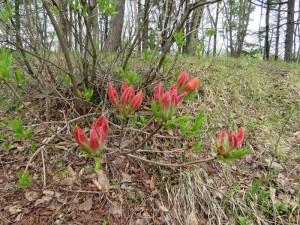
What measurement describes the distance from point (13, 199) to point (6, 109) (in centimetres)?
111

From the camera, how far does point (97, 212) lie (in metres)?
1.82

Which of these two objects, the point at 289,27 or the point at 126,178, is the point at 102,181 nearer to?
the point at 126,178

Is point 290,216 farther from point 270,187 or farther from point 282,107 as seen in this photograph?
point 282,107

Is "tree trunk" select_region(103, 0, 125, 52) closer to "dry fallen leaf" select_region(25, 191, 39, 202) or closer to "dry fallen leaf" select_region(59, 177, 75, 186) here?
"dry fallen leaf" select_region(59, 177, 75, 186)

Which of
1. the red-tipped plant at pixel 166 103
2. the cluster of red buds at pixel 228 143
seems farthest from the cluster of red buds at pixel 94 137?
the cluster of red buds at pixel 228 143

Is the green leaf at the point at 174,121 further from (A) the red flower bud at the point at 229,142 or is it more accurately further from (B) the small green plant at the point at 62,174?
(B) the small green plant at the point at 62,174

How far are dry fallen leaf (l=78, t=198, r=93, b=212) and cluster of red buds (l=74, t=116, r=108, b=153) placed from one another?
3.42 ft

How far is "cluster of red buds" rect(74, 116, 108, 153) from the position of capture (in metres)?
0.94

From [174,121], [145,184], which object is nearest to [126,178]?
[145,184]

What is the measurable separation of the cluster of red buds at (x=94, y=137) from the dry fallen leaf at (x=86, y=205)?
1043 mm

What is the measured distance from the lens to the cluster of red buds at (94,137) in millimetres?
939

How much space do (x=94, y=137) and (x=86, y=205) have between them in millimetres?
1114

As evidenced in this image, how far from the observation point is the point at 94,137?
0.94 meters

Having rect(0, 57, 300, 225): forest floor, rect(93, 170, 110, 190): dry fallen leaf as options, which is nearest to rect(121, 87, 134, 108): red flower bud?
rect(0, 57, 300, 225): forest floor
